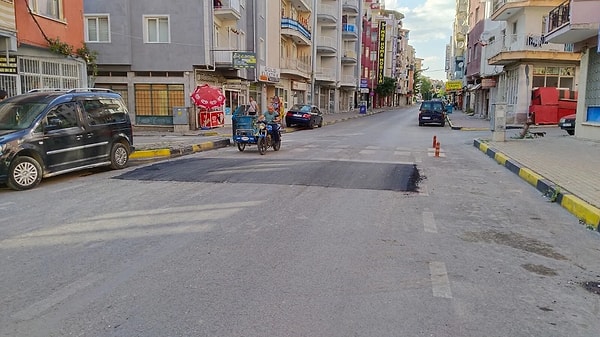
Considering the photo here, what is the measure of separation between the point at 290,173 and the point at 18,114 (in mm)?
5776

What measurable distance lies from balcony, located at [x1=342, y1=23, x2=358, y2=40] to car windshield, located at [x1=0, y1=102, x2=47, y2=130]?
185 ft

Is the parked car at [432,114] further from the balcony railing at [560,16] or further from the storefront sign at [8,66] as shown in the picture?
the storefront sign at [8,66]

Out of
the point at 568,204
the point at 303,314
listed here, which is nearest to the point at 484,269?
the point at 303,314

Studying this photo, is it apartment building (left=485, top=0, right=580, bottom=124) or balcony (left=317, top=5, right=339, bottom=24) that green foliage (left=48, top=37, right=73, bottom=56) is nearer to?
apartment building (left=485, top=0, right=580, bottom=124)

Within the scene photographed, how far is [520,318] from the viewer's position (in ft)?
12.6

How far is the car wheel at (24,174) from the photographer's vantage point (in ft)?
29.2

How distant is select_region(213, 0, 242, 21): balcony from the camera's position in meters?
27.3

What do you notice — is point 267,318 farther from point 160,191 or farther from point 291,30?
point 291,30

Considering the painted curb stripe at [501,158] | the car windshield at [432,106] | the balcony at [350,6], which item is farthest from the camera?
the balcony at [350,6]

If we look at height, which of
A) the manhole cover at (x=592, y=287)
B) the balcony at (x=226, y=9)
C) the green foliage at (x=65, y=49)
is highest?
the balcony at (x=226, y=9)

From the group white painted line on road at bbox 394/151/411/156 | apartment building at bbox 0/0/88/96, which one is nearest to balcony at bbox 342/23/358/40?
apartment building at bbox 0/0/88/96

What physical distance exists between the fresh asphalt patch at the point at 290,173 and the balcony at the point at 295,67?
1109 inches

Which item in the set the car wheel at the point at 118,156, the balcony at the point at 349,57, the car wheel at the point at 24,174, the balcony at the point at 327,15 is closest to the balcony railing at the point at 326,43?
the balcony at the point at 327,15

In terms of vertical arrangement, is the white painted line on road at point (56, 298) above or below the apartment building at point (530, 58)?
below
